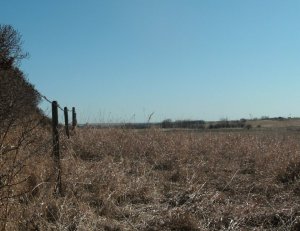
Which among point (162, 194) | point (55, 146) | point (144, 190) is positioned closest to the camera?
point (55, 146)

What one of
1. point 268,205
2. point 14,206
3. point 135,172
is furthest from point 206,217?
point 135,172

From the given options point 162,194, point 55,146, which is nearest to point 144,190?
point 162,194

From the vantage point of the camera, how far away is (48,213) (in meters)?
5.90

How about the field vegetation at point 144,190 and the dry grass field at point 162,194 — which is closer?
the field vegetation at point 144,190

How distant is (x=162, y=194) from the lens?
7820mm

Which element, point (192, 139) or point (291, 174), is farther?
point (192, 139)

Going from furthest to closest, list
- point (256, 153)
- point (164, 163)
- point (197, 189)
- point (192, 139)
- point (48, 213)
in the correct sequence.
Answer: point (192, 139) → point (256, 153) → point (164, 163) → point (197, 189) → point (48, 213)

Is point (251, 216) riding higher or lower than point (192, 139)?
lower

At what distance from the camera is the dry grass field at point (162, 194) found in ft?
19.3

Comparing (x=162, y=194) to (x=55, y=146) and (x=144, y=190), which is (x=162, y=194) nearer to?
(x=144, y=190)

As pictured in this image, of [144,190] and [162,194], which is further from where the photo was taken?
[162,194]

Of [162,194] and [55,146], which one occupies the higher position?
[55,146]

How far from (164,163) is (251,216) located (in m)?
4.56

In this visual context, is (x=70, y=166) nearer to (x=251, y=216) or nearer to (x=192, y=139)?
(x=251, y=216)
